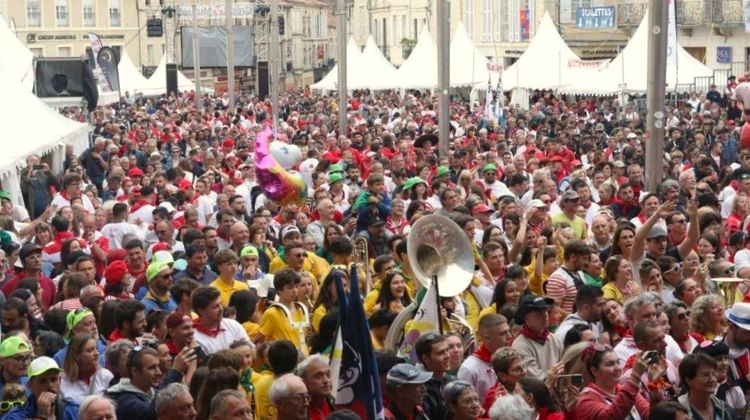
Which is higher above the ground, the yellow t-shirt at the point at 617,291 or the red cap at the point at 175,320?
the red cap at the point at 175,320

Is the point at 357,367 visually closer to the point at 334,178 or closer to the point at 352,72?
the point at 334,178

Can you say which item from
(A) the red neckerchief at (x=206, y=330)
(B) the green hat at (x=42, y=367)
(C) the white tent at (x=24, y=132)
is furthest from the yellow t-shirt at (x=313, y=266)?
(C) the white tent at (x=24, y=132)

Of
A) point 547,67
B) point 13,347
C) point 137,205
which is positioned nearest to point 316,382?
point 13,347

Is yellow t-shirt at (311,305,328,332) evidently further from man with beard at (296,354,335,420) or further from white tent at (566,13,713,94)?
white tent at (566,13,713,94)

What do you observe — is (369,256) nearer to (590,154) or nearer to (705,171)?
(705,171)

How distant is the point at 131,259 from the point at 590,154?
37.3 ft

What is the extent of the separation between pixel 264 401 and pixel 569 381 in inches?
60.3

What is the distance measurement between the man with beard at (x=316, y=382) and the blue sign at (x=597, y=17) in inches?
1822

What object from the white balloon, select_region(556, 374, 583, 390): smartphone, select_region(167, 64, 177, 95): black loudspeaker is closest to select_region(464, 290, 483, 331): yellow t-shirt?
select_region(556, 374, 583, 390): smartphone

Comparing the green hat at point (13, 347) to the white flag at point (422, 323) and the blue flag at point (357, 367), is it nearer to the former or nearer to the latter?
the blue flag at point (357, 367)

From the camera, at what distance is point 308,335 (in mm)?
10055

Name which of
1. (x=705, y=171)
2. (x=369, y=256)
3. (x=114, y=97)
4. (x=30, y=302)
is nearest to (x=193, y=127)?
(x=114, y=97)

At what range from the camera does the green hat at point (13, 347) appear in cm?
855

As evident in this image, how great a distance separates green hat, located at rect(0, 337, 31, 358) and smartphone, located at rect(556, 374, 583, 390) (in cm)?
281
